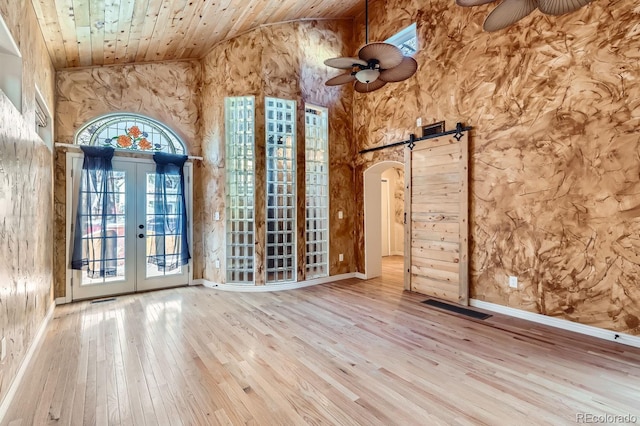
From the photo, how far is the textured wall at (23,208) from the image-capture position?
2252mm

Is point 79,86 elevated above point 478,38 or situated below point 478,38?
below

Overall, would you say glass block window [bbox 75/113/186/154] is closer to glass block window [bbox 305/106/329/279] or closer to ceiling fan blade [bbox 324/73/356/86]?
glass block window [bbox 305/106/329/279]

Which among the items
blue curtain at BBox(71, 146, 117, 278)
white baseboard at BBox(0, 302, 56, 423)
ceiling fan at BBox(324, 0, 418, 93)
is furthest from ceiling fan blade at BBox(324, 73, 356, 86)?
white baseboard at BBox(0, 302, 56, 423)

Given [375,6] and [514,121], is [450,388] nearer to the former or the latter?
[514,121]

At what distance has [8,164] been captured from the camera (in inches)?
91.7

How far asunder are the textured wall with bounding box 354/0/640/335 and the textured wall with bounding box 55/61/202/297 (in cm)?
430

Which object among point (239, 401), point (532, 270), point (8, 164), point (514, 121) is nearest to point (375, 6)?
point (514, 121)

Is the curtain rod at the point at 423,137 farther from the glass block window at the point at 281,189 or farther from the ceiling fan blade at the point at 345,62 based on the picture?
the ceiling fan blade at the point at 345,62

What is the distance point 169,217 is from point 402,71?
175 inches

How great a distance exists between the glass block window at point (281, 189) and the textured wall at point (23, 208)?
9.66 ft

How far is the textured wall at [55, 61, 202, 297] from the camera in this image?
181 inches

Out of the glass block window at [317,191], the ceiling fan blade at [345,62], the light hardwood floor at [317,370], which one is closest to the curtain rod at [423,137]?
the glass block window at [317,191]

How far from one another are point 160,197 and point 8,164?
3.01 metres

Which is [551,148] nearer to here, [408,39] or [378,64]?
[378,64]
